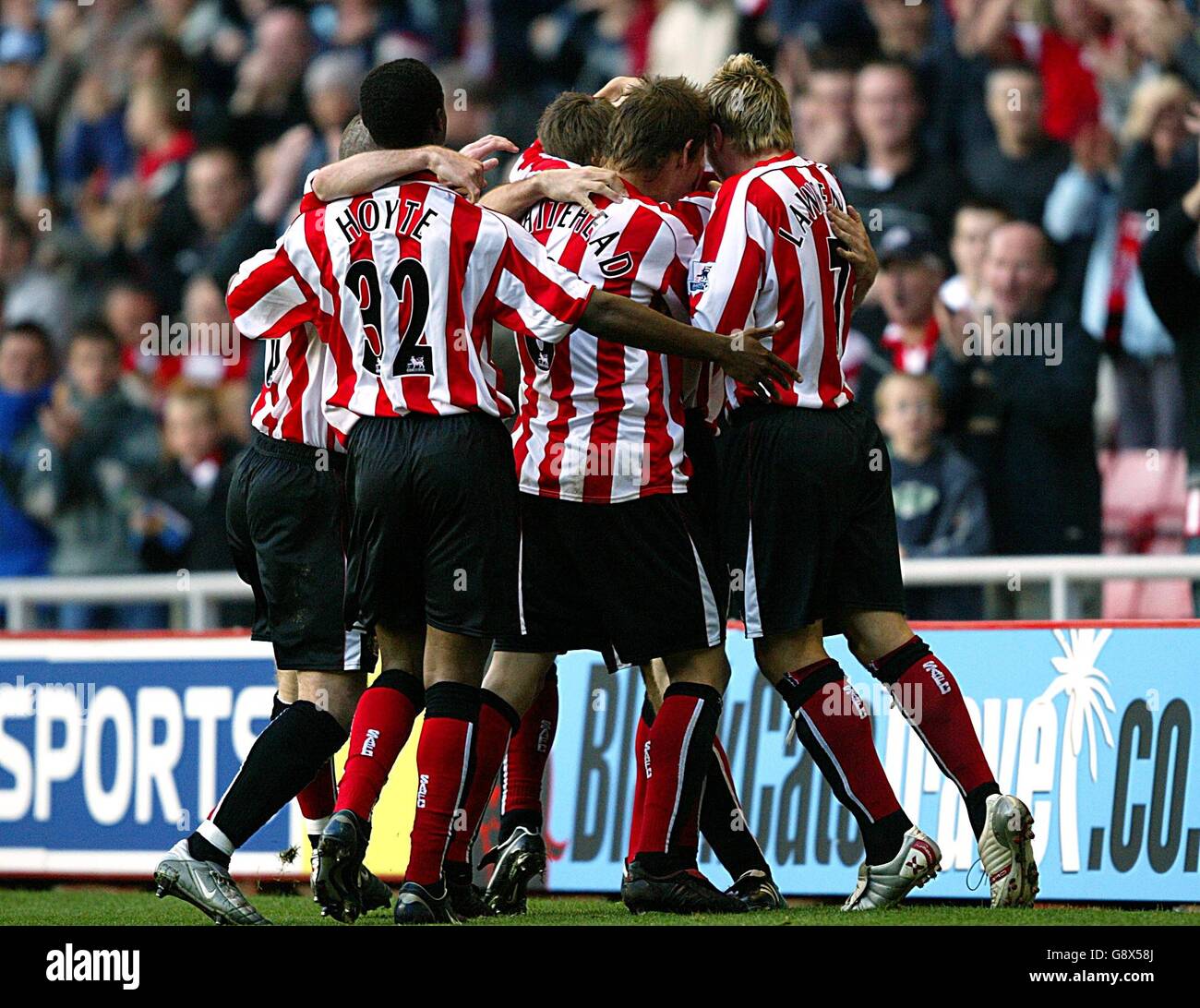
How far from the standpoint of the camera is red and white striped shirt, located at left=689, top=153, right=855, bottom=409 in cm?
542

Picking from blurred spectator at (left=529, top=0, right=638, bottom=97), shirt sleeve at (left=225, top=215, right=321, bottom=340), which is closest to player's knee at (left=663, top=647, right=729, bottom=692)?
shirt sleeve at (left=225, top=215, right=321, bottom=340)

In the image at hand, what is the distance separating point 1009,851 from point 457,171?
2351mm

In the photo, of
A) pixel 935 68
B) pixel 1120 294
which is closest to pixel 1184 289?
pixel 1120 294

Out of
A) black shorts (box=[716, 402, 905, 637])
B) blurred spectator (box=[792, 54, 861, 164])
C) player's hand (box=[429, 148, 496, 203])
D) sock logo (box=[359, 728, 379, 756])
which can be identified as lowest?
sock logo (box=[359, 728, 379, 756])

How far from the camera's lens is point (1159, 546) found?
817cm

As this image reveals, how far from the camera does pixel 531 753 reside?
6.01 m

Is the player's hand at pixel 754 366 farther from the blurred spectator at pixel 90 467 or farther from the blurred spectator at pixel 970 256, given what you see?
the blurred spectator at pixel 90 467

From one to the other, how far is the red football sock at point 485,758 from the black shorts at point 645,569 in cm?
34

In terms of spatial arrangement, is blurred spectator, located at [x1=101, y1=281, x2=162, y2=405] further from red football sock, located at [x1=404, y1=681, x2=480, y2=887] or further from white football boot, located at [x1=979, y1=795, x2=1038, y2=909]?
white football boot, located at [x1=979, y1=795, x2=1038, y2=909]

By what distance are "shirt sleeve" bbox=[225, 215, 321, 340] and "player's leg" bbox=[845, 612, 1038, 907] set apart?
1750 millimetres
